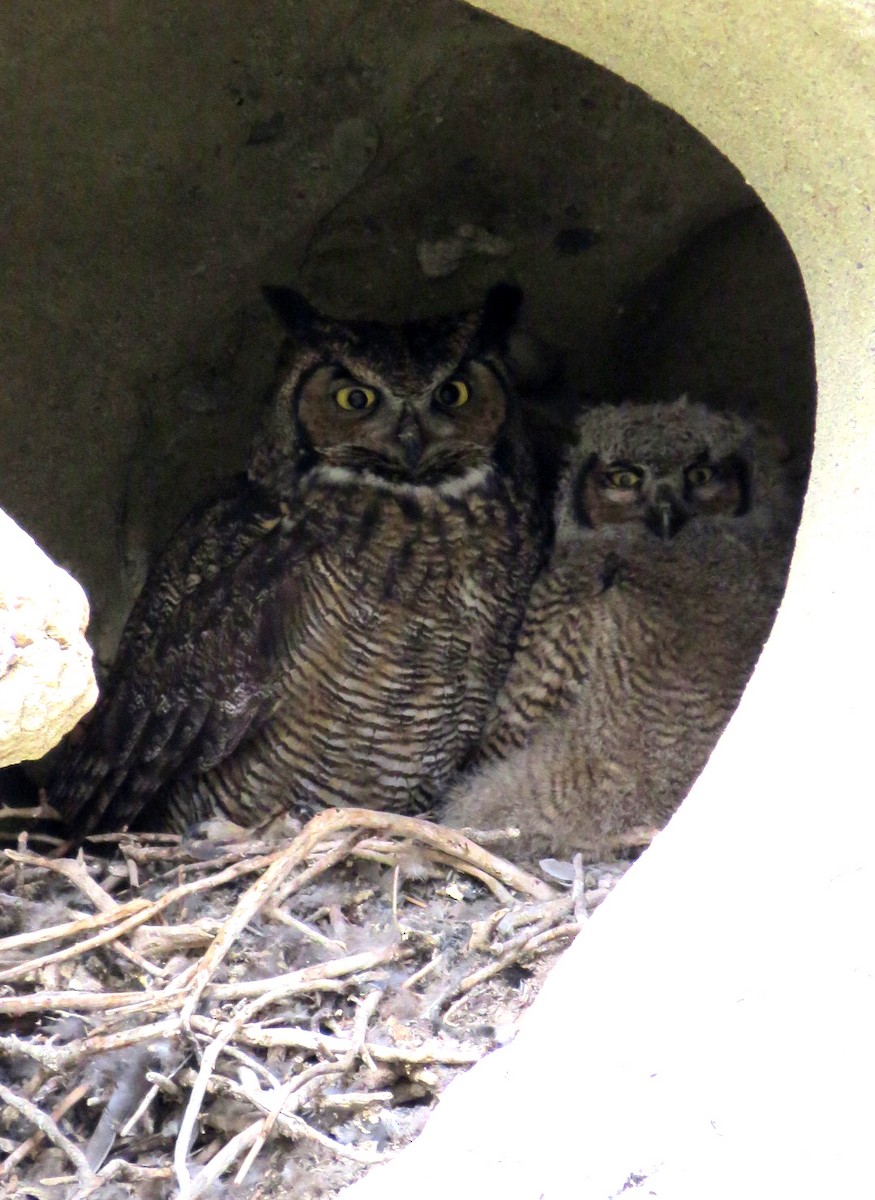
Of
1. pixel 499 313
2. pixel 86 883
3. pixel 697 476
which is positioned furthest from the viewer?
pixel 499 313

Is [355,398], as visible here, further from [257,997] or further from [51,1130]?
[51,1130]

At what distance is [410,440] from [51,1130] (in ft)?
4.39

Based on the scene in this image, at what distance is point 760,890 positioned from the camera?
1.24 m

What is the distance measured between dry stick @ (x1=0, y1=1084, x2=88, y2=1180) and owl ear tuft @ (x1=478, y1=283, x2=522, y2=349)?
5.23 feet

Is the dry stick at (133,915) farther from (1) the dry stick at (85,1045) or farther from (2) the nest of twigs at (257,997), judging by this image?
(1) the dry stick at (85,1045)

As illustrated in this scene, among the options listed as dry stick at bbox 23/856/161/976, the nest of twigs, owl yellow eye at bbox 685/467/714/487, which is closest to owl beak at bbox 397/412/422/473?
owl yellow eye at bbox 685/467/714/487

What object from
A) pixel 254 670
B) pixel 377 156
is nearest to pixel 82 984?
pixel 254 670

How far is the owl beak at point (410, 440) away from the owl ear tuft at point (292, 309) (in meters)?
0.33

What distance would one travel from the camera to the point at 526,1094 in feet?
3.95

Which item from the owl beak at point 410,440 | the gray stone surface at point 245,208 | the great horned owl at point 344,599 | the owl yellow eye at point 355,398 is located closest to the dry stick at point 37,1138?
the great horned owl at point 344,599

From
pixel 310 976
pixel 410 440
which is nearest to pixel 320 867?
pixel 310 976

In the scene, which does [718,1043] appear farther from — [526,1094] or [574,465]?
[574,465]

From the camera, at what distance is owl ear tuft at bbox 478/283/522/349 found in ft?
8.79

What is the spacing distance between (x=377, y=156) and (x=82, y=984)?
183cm
